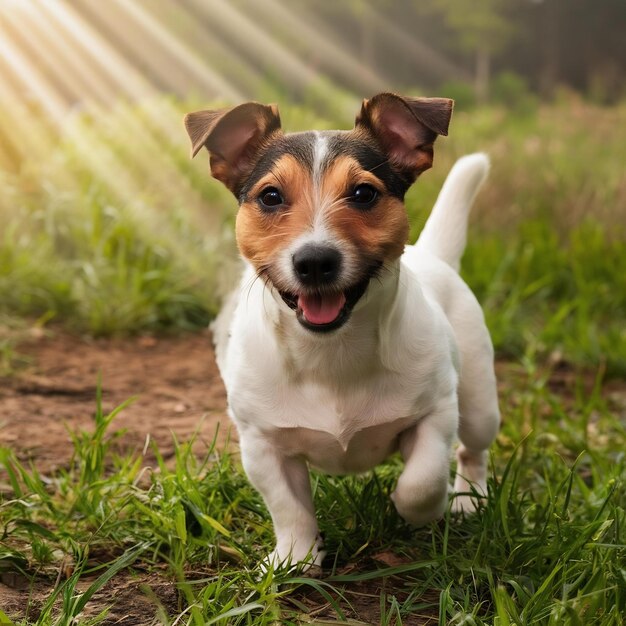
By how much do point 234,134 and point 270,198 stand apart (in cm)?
43

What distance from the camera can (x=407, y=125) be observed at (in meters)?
3.20

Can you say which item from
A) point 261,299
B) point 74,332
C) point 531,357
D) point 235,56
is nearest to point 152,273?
point 74,332

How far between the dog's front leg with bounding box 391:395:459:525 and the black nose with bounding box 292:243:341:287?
717mm

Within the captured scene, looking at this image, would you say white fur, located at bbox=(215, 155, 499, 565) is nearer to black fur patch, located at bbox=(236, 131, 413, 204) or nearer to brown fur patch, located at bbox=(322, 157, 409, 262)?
brown fur patch, located at bbox=(322, 157, 409, 262)

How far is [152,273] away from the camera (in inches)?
256

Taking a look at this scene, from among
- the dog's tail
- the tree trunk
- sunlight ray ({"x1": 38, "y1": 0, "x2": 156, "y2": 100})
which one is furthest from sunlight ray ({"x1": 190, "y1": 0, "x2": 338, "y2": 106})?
the dog's tail

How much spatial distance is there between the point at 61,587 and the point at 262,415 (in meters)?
0.82

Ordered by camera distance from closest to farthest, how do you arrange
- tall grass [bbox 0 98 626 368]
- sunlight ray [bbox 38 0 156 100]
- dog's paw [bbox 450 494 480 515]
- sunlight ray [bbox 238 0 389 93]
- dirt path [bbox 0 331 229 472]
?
dog's paw [bbox 450 494 480 515] < dirt path [bbox 0 331 229 472] < tall grass [bbox 0 98 626 368] < sunlight ray [bbox 38 0 156 100] < sunlight ray [bbox 238 0 389 93]

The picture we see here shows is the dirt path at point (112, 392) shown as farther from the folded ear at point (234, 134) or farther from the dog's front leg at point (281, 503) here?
the folded ear at point (234, 134)

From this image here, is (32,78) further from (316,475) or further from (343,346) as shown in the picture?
(343,346)

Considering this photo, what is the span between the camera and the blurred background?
21.1 feet

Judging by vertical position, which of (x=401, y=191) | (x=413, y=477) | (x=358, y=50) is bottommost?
(x=358, y=50)

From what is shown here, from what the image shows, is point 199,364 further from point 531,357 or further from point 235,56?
point 235,56

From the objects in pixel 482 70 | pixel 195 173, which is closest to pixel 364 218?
pixel 195 173
